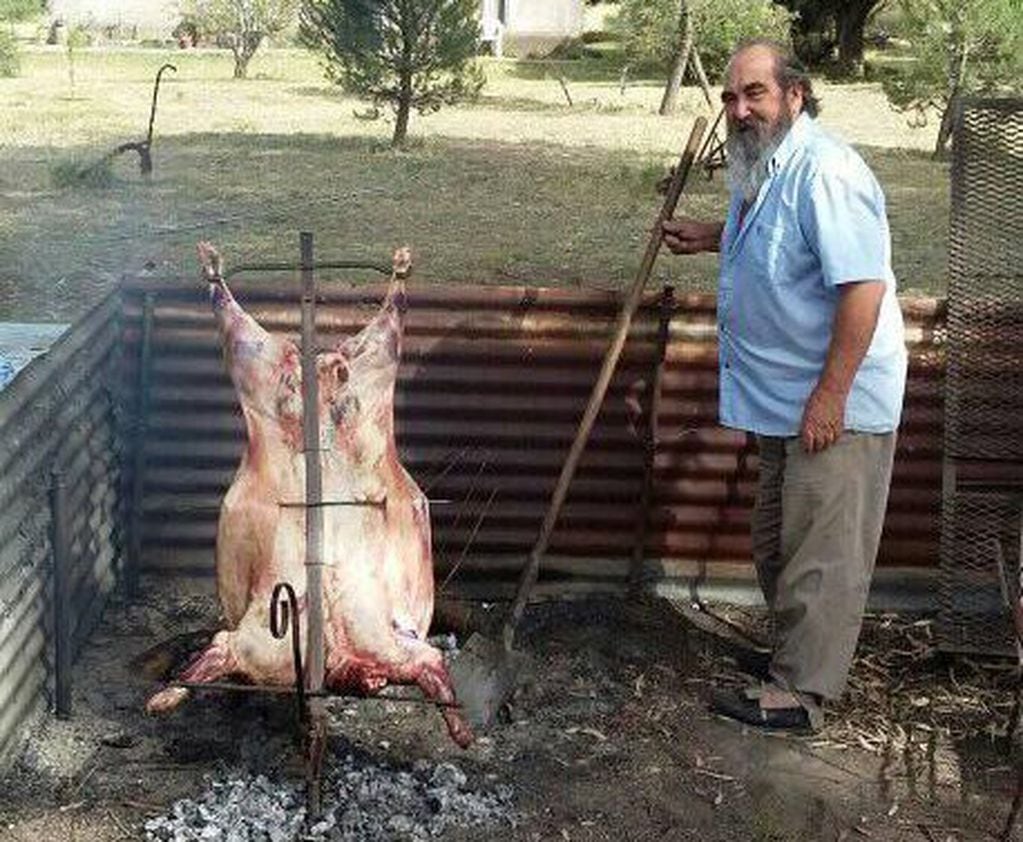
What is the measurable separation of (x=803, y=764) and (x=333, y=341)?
209 cm

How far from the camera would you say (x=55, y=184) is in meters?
13.1

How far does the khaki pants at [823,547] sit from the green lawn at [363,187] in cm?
217

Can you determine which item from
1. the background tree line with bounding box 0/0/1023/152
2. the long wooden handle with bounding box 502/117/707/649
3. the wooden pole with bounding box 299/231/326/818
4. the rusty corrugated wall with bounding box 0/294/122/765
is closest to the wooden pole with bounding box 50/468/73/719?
the rusty corrugated wall with bounding box 0/294/122/765

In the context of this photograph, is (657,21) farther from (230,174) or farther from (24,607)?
(24,607)

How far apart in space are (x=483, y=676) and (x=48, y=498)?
138 cm

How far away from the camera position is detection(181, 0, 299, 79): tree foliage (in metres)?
28.8

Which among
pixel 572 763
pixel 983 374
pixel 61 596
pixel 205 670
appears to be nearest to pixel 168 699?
pixel 205 670

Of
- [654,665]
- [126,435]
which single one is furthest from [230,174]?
[654,665]

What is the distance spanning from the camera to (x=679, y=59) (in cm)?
2248

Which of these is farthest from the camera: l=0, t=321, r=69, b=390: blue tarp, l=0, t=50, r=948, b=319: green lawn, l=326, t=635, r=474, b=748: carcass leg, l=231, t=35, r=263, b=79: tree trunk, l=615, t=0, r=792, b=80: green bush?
l=231, t=35, r=263, b=79: tree trunk

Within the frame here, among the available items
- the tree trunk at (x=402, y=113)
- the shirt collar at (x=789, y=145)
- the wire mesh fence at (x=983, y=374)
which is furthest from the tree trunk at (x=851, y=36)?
the shirt collar at (x=789, y=145)

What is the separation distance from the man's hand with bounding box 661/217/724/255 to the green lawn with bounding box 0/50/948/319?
1599mm

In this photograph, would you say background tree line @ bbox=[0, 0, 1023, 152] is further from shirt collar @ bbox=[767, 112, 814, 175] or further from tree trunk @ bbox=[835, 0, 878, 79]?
shirt collar @ bbox=[767, 112, 814, 175]

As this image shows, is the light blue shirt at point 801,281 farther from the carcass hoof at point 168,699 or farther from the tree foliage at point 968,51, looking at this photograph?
the tree foliage at point 968,51
